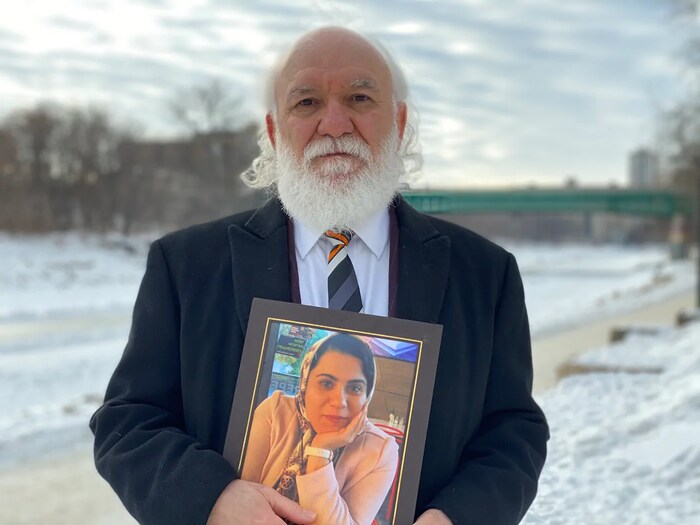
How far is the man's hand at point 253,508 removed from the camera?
161 centimetres

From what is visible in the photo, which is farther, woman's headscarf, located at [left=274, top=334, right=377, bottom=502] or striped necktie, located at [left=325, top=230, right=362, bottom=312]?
striped necktie, located at [left=325, top=230, right=362, bottom=312]

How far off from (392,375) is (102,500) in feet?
13.5

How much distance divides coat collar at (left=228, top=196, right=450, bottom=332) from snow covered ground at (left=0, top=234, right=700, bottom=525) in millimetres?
1106

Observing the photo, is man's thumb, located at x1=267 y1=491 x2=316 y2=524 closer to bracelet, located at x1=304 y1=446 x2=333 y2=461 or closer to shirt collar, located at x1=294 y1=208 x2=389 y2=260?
bracelet, located at x1=304 y1=446 x2=333 y2=461

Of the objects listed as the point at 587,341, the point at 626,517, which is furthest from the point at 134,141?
the point at 626,517

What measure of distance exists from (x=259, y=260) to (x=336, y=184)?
0.92ft

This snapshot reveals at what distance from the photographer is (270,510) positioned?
162 cm

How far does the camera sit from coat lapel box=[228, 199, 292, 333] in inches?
73.6

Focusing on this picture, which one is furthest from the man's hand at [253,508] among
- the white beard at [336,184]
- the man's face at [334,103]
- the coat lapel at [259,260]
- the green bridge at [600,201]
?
the green bridge at [600,201]

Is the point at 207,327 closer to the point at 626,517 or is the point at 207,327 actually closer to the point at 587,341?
the point at 626,517

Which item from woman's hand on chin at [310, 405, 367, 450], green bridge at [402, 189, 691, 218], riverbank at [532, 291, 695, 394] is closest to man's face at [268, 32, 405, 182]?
woman's hand on chin at [310, 405, 367, 450]

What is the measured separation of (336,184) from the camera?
1.94m

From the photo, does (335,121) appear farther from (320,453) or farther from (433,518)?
(433,518)

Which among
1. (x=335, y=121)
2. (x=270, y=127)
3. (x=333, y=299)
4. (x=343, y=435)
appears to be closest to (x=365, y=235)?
(x=333, y=299)
